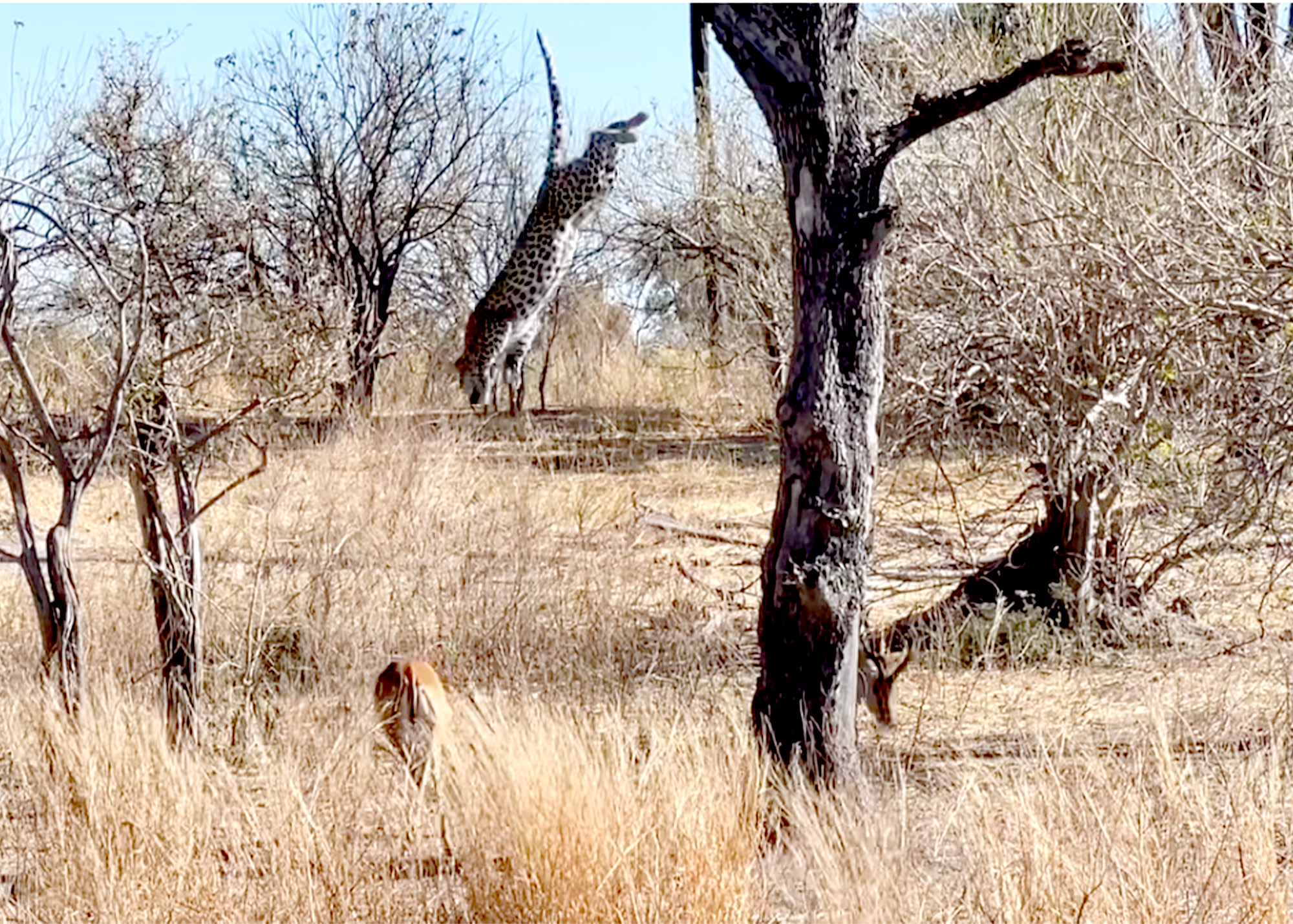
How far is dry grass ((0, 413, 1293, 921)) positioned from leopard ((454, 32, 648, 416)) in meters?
5.23

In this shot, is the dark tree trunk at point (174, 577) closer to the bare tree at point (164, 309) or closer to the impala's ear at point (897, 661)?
the bare tree at point (164, 309)

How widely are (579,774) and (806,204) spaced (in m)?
1.45

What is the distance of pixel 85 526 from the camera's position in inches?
349

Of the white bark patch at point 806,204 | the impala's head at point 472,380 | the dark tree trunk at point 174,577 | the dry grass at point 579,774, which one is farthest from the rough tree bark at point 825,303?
the impala's head at point 472,380

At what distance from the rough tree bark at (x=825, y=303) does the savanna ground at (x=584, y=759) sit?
0.37 meters

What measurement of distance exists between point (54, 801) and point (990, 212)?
3963 mm

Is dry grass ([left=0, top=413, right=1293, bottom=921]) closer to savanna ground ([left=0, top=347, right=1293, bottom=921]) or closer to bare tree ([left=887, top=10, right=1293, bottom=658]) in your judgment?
savanna ground ([left=0, top=347, right=1293, bottom=921])

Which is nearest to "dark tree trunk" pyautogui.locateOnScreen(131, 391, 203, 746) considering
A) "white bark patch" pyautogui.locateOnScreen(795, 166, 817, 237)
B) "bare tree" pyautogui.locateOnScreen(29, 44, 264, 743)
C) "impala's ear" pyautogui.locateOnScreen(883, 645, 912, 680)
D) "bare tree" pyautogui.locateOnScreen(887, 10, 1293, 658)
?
"bare tree" pyautogui.locateOnScreen(29, 44, 264, 743)

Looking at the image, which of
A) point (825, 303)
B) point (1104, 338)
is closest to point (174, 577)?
point (825, 303)

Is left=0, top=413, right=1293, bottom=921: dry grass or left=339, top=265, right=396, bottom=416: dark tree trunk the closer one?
left=0, top=413, right=1293, bottom=921: dry grass

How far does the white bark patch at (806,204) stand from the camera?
3.56 m

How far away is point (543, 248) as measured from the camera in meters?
12.2

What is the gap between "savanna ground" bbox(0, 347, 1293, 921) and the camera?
3.12 m

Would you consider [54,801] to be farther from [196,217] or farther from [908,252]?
[196,217]
